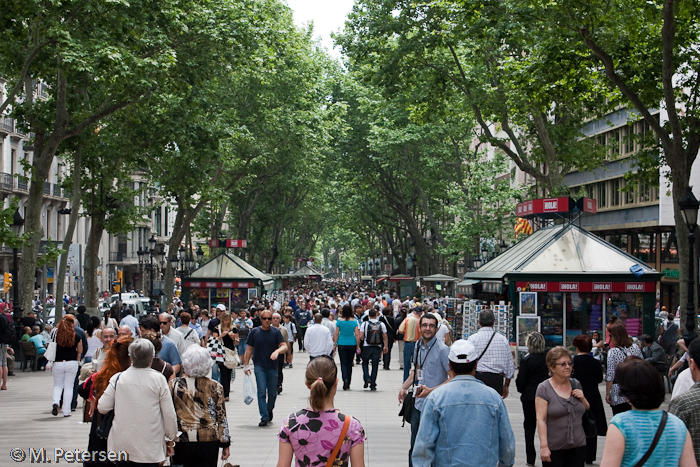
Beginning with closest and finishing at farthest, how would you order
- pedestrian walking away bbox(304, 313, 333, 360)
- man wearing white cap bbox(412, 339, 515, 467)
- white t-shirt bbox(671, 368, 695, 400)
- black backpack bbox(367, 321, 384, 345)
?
1. man wearing white cap bbox(412, 339, 515, 467)
2. white t-shirt bbox(671, 368, 695, 400)
3. pedestrian walking away bbox(304, 313, 333, 360)
4. black backpack bbox(367, 321, 384, 345)

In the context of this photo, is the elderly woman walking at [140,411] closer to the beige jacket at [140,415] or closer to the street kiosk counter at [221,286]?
the beige jacket at [140,415]

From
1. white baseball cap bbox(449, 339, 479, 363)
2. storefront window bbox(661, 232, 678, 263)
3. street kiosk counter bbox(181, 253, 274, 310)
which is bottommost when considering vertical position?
white baseball cap bbox(449, 339, 479, 363)

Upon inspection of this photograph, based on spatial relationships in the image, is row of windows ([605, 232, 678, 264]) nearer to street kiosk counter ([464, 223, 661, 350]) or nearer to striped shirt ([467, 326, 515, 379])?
street kiosk counter ([464, 223, 661, 350])

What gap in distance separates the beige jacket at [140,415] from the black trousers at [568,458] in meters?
3.19

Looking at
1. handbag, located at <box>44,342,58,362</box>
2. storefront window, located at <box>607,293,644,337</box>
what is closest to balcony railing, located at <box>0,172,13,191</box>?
storefront window, located at <box>607,293,644,337</box>

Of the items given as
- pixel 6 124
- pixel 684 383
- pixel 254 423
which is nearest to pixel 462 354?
pixel 684 383

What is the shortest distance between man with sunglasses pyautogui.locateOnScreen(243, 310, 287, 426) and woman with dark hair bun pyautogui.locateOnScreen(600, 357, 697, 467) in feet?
27.9

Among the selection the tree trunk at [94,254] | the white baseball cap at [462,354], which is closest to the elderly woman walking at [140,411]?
the white baseball cap at [462,354]

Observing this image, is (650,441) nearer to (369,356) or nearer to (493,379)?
(493,379)

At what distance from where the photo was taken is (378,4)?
1096 inches

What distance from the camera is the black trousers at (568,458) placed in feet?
25.2

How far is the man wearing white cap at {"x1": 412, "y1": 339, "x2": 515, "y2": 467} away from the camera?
544 cm

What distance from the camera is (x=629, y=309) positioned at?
2119cm

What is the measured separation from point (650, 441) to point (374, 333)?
13.9 metres
